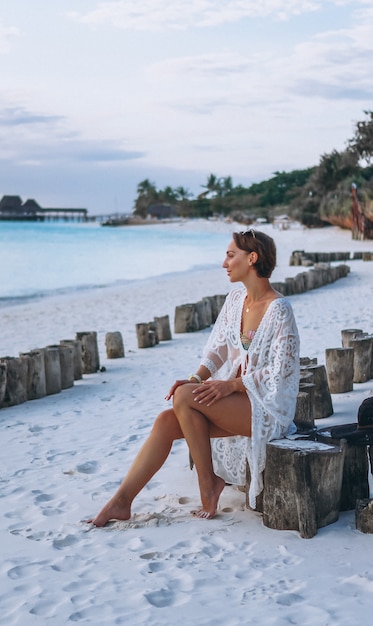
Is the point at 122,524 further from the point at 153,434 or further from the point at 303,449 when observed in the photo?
the point at 303,449

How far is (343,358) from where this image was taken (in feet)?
20.1

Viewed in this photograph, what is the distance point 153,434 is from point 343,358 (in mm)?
2635

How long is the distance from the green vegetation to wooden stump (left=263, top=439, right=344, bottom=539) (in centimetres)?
2762

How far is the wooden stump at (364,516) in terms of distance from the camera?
11.8ft

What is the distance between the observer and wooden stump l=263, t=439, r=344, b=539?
11.6ft

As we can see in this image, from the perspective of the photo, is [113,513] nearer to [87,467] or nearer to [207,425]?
[207,425]

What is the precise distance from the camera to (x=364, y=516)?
3629 millimetres

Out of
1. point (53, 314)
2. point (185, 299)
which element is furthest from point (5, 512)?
point (185, 299)

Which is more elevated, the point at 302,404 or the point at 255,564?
the point at 302,404

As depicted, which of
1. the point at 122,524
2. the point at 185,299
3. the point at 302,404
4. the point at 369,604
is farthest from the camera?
the point at 185,299

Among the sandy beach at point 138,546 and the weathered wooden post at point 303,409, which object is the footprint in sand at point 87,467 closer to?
the sandy beach at point 138,546

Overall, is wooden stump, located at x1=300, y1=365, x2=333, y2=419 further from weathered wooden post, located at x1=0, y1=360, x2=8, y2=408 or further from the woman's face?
weathered wooden post, located at x1=0, y1=360, x2=8, y2=408

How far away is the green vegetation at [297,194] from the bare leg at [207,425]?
27.5m

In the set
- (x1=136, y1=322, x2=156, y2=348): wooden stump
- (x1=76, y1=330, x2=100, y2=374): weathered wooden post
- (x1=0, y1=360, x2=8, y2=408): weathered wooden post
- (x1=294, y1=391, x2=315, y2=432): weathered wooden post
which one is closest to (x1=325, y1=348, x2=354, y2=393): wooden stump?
(x1=294, y1=391, x2=315, y2=432): weathered wooden post
